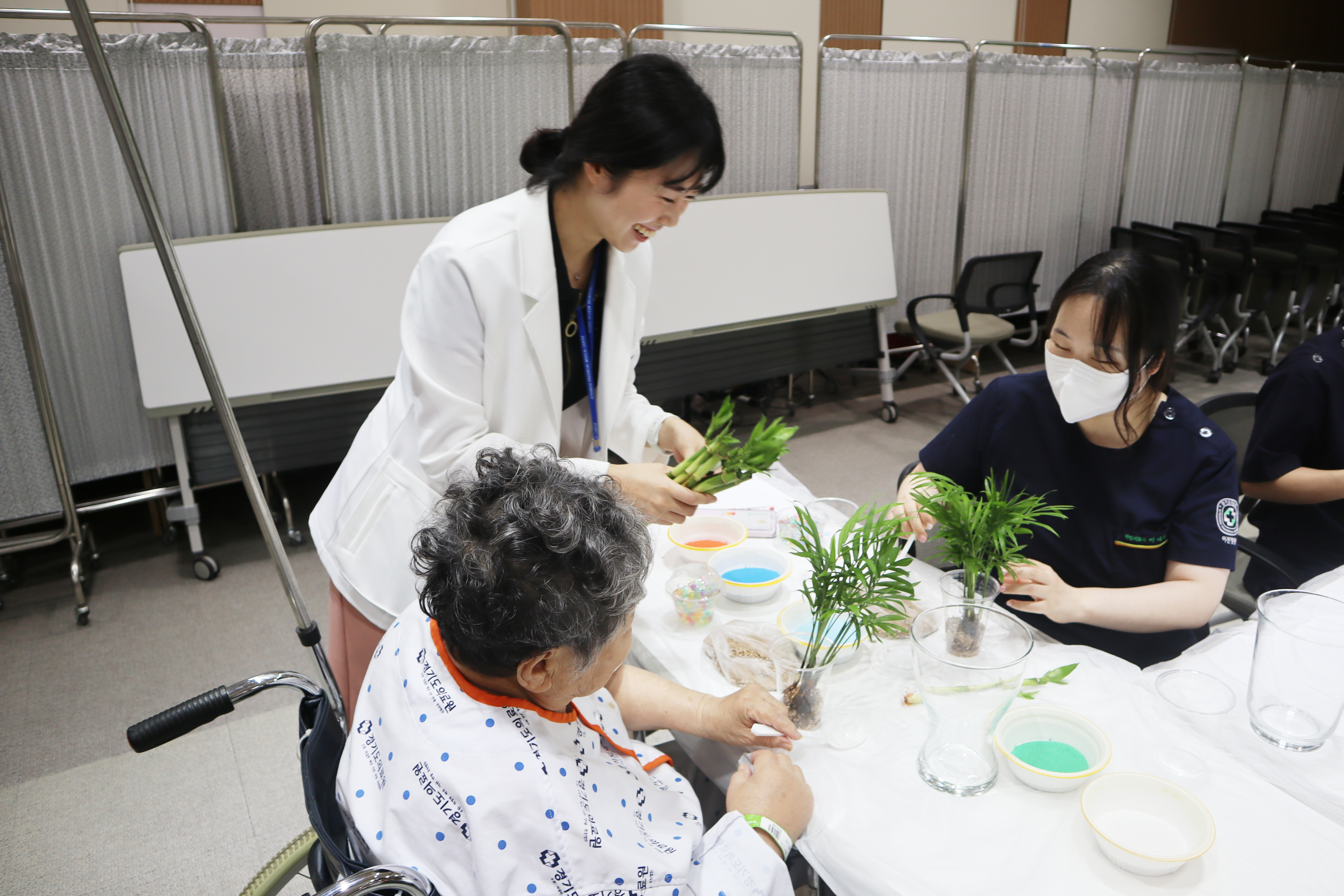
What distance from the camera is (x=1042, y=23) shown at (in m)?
7.07

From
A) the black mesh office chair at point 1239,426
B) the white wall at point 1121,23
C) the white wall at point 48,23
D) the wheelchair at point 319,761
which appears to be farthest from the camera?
the white wall at point 1121,23

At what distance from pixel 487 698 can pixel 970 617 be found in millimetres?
680

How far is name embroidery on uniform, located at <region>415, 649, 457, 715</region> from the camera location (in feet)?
3.21

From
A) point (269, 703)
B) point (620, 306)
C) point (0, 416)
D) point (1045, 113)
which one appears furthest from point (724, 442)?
point (1045, 113)

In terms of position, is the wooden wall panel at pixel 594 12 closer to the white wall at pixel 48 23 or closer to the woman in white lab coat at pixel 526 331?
the white wall at pixel 48 23

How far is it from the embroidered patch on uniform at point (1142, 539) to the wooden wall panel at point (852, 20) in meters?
5.19

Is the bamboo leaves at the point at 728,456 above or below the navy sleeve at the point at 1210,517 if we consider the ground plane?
above

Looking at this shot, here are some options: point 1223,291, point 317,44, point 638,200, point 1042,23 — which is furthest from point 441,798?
point 1042,23

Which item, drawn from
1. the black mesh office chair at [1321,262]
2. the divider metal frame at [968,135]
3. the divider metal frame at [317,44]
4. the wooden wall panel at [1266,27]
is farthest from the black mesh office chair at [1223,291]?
the divider metal frame at [317,44]

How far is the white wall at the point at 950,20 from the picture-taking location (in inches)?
251

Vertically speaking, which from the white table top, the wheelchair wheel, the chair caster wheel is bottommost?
the chair caster wheel

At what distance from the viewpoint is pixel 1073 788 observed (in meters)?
1.10

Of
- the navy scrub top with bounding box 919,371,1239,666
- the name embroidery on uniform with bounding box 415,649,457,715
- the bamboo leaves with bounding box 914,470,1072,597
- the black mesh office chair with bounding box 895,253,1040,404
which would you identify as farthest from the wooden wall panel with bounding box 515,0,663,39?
Result: the name embroidery on uniform with bounding box 415,649,457,715

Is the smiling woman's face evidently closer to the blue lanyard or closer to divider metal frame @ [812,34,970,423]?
the blue lanyard
